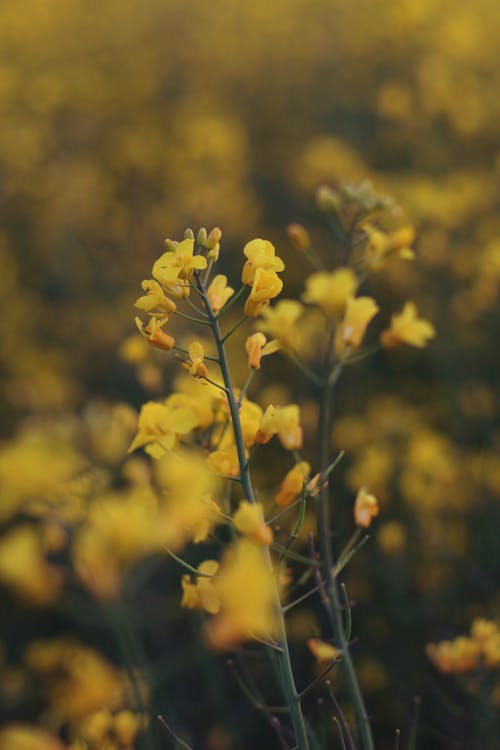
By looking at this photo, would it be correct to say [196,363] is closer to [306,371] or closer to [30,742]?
[306,371]

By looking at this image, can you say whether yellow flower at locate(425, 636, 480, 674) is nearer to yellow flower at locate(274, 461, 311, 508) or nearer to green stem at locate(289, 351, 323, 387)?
yellow flower at locate(274, 461, 311, 508)

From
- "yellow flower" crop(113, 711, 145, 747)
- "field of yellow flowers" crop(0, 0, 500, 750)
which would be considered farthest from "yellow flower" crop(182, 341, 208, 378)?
"yellow flower" crop(113, 711, 145, 747)

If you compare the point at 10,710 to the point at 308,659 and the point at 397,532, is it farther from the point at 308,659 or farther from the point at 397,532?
the point at 397,532

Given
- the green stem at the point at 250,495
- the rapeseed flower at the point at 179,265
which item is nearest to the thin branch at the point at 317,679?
the green stem at the point at 250,495

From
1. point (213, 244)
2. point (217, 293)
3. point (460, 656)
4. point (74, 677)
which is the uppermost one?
point (213, 244)

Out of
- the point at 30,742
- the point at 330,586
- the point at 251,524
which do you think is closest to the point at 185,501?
the point at 251,524
